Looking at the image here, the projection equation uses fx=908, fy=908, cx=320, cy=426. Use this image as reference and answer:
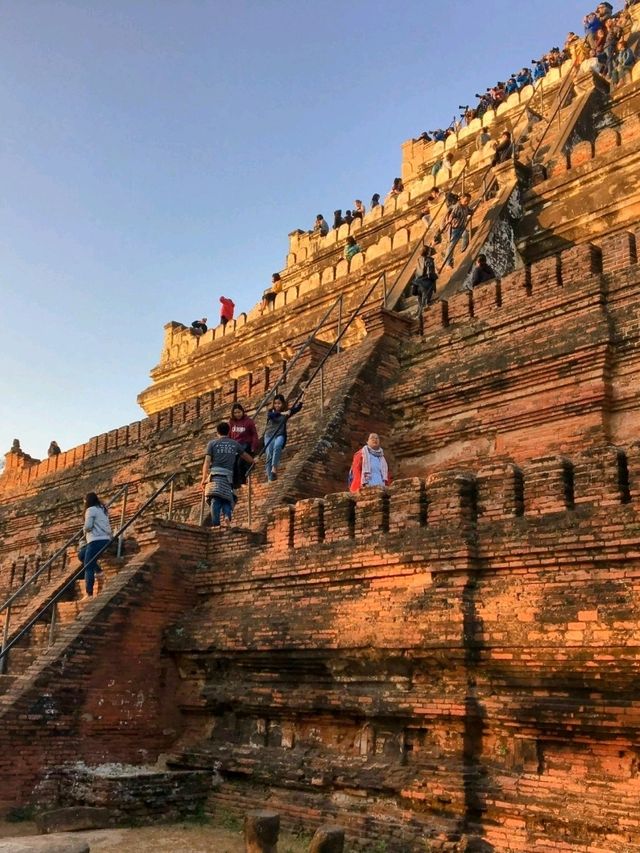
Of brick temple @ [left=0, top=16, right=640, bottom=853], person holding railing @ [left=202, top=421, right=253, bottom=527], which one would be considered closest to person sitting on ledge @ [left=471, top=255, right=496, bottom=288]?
brick temple @ [left=0, top=16, right=640, bottom=853]

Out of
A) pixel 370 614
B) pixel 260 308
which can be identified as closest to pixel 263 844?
pixel 370 614

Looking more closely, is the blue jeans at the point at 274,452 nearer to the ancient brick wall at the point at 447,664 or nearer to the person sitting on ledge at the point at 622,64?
the ancient brick wall at the point at 447,664

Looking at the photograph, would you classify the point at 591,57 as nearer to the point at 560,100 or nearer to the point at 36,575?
the point at 560,100

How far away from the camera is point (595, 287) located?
11.1 meters

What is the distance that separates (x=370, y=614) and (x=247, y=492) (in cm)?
369

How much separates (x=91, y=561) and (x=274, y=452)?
8.88 feet

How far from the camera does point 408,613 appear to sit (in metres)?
8.13

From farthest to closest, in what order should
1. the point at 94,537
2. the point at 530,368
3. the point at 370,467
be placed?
the point at 94,537, the point at 530,368, the point at 370,467

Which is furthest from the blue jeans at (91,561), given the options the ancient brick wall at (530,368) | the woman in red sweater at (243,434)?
the ancient brick wall at (530,368)

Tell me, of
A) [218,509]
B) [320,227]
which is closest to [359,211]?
[320,227]

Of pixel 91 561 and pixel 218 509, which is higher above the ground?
pixel 218 509

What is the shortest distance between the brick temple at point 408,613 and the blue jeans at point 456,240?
1501mm

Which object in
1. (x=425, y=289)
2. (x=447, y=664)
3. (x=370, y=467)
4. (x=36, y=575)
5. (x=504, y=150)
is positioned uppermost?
(x=504, y=150)

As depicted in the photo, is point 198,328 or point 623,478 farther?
point 198,328
